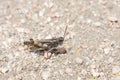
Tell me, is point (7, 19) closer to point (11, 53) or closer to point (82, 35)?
point (11, 53)

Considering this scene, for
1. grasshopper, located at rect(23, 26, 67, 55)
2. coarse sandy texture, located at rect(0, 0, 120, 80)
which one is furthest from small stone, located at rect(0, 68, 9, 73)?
grasshopper, located at rect(23, 26, 67, 55)

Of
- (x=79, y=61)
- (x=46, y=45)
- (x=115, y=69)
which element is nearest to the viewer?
(x=115, y=69)

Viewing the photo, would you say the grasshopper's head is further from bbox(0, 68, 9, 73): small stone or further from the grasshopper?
bbox(0, 68, 9, 73): small stone

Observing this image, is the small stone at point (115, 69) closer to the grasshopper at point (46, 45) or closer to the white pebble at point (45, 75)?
the grasshopper at point (46, 45)

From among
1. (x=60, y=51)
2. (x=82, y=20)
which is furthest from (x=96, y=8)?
(x=60, y=51)

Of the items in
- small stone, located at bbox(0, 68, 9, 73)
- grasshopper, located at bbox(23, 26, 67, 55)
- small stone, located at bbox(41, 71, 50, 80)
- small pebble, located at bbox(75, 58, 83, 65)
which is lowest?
small stone, located at bbox(41, 71, 50, 80)

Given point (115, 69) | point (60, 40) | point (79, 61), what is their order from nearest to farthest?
point (115, 69) → point (79, 61) → point (60, 40)

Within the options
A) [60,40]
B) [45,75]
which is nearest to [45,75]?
[45,75]

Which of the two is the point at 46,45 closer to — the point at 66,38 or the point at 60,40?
the point at 60,40

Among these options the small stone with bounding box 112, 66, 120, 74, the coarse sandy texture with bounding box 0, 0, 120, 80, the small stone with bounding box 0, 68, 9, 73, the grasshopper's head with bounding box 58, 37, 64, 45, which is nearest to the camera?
the small stone with bounding box 112, 66, 120, 74
